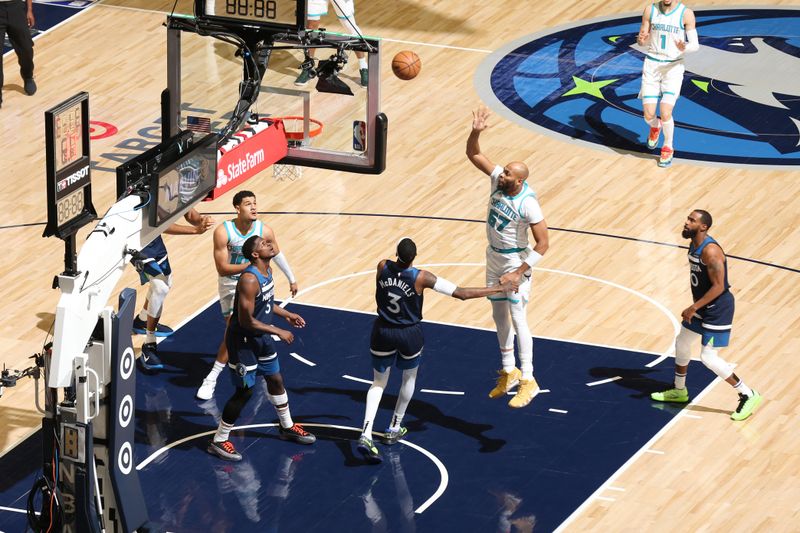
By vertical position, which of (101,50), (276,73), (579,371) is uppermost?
(276,73)

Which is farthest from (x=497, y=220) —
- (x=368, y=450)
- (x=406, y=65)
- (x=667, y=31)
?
(x=667, y=31)

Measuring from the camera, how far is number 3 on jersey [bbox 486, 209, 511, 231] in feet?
47.6

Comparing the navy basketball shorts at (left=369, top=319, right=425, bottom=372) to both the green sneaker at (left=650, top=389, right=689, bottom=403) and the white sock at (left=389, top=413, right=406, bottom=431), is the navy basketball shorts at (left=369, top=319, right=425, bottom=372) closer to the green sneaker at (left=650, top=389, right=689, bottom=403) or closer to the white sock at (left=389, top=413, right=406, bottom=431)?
the white sock at (left=389, top=413, right=406, bottom=431)

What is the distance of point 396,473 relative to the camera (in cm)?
1420

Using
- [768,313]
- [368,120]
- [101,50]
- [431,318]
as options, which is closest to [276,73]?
[368,120]

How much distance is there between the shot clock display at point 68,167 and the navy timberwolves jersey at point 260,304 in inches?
91.2

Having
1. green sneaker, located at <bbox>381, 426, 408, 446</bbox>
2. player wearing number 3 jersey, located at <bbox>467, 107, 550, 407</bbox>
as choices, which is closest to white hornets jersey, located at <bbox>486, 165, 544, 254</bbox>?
player wearing number 3 jersey, located at <bbox>467, 107, 550, 407</bbox>

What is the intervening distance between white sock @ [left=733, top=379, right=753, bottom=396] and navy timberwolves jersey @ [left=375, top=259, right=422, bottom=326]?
307 centimetres

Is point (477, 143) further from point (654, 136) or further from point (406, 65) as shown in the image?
point (654, 136)

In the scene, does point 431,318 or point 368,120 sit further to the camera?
point 431,318

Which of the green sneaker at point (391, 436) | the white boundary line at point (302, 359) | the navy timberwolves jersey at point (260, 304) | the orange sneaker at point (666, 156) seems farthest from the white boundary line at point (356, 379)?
the orange sneaker at point (666, 156)

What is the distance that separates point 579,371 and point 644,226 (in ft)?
12.1

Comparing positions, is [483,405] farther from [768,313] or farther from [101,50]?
[101,50]

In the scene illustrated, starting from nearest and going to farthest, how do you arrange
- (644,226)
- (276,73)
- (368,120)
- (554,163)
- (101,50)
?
(368,120) → (276,73) → (644,226) → (554,163) → (101,50)
